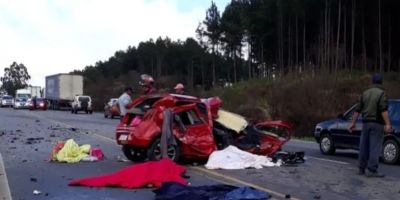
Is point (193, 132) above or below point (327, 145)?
above

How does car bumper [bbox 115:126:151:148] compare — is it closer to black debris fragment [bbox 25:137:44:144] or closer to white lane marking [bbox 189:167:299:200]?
white lane marking [bbox 189:167:299:200]

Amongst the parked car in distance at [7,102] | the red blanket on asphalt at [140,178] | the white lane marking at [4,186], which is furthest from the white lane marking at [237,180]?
the parked car in distance at [7,102]

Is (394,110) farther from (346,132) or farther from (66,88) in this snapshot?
(66,88)

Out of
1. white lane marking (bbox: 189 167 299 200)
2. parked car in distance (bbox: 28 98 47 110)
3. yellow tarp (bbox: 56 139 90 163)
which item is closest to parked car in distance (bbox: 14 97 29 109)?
parked car in distance (bbox: 28 98 47 110)

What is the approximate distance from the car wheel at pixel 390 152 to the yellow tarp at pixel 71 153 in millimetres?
7335

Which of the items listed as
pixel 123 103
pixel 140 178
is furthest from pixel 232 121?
pixel 140 178

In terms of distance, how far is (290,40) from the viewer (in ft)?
221

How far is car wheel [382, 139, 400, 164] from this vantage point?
1623 centimetres

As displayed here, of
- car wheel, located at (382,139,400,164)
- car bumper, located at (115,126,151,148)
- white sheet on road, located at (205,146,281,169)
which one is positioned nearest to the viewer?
white sheet on road, located at (205,146,281,169)

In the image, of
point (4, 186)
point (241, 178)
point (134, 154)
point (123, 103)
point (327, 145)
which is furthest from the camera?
point (327, 145)

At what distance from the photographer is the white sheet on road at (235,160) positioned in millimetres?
14445

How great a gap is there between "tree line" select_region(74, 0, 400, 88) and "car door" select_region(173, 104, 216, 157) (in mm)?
23606

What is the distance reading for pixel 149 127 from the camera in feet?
48.8

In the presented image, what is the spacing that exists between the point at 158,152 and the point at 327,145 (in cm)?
585
